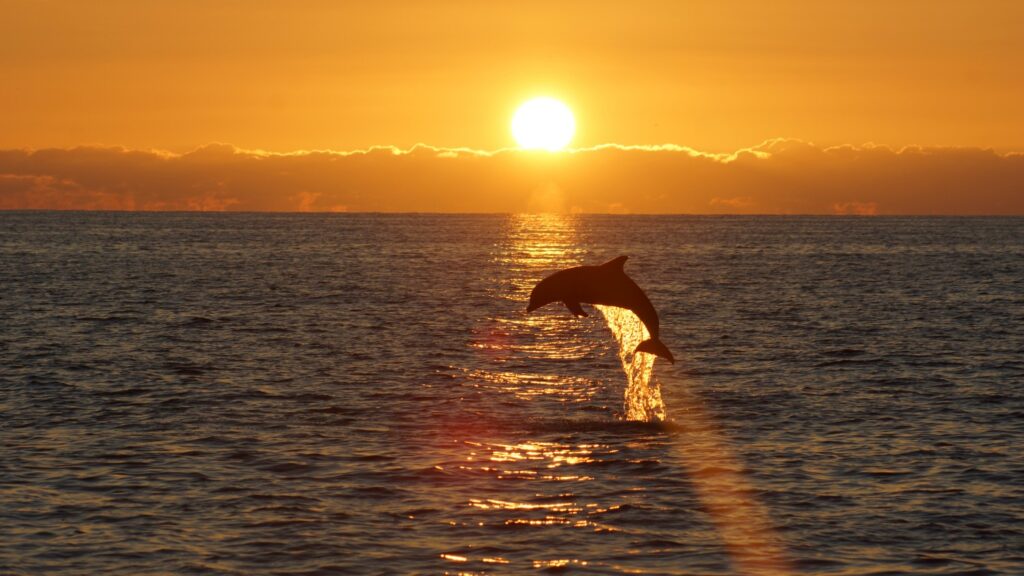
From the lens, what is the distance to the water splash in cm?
3466

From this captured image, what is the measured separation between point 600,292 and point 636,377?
11.5 meters

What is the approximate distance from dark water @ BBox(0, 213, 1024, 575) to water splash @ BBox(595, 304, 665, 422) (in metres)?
0.60

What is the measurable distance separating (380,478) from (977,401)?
2042cm

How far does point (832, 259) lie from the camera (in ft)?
531

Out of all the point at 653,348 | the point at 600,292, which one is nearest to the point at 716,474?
the point at 653,348

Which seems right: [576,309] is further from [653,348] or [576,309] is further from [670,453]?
[670,453]

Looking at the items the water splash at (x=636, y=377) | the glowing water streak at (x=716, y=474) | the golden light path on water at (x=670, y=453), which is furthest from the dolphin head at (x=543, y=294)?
the glowing water streak at (x=716, y=474)

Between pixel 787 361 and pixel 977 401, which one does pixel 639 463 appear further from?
pixel 787 361

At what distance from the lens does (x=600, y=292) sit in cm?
2995

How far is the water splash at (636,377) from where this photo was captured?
34.7 meters

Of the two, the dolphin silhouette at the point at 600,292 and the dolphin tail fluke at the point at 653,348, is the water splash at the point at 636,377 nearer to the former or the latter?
the dolphin silhouette at the point at 600,292

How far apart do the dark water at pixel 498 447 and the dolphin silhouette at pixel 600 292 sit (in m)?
3.13

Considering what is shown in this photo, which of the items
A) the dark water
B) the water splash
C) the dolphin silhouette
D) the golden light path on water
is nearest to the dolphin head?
the dolphin silhouette

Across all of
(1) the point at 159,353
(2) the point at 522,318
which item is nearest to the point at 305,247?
(2) the point at 522,318
